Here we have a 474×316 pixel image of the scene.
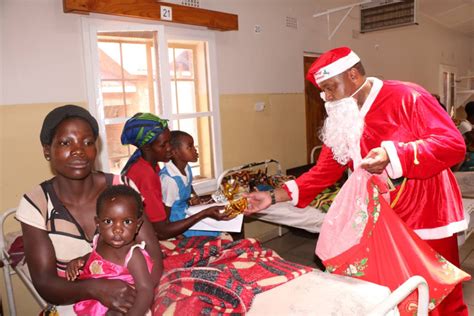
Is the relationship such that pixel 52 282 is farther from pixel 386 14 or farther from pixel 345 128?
pixel 386 14

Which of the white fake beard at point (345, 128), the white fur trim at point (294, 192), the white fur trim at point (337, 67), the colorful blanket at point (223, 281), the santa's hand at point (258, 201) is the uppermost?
the white fur trim at point (337, 67)

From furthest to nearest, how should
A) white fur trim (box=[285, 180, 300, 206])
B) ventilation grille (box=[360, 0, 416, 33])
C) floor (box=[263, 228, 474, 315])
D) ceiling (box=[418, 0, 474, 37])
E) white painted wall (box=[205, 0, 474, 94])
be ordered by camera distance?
ceiling (box=[418, 0, 474, 37])
ventilation grille (box=[360, 0, 416, 33])
white painted wall (box=[205, 0, 474, 94])
floor (box=[263, 228, 474, 315])
white fur trim (box=[285, 180, 300, 206])

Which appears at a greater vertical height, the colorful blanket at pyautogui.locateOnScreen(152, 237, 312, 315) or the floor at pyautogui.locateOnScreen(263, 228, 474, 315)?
the colorful blanket at pyautogui.locateOnScreen(152, 237, 312, 315)

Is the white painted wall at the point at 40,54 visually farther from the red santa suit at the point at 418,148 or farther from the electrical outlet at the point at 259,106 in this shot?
the red santa suit at the point at 418,148

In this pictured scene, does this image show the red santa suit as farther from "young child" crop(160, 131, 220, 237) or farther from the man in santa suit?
"young child" crop(160, 131, 220, 237)

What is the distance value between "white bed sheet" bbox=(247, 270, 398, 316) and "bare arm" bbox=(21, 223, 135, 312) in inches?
21.2

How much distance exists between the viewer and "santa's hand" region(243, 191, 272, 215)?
103 inches

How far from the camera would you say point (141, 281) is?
1521 mm

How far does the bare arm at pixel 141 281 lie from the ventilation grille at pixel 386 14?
5887 mm

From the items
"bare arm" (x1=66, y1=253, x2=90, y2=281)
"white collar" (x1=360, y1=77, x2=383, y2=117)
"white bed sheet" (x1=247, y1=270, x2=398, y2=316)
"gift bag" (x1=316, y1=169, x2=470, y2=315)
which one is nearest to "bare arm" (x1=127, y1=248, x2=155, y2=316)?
"bare arm" (x1=66, y1=253, x2=90, y2=281)

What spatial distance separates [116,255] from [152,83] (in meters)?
3.11

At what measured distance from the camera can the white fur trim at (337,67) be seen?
83.4 inches

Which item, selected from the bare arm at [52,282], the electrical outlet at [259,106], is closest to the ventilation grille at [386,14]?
the electrical outlet at [259,106]

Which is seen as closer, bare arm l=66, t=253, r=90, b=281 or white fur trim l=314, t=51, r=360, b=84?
bare arm l=66, t=253, r=90, b=281
